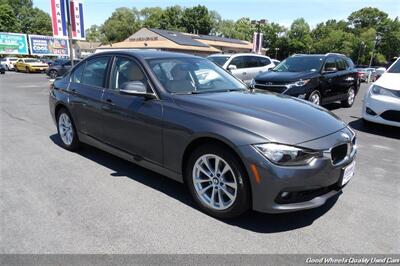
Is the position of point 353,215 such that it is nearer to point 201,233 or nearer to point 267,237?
point 267,237

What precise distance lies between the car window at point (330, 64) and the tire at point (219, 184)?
7219 mm

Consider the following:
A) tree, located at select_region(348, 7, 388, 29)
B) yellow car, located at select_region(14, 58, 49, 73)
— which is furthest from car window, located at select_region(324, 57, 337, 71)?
tree, located at select_region(348, 7, 388, 29)

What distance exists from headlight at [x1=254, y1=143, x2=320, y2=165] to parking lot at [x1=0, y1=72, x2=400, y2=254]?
737 millimetres

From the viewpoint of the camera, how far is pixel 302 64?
9.62 meters

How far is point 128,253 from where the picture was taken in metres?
2.79

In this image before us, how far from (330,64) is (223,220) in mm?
7826

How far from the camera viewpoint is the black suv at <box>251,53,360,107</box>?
8.60 meters

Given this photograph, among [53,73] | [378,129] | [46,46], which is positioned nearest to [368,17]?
[46,46]

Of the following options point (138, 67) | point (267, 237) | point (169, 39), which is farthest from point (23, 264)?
point (169, 39)

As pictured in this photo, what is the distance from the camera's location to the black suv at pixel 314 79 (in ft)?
28.2

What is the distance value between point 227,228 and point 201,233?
0.88 feet

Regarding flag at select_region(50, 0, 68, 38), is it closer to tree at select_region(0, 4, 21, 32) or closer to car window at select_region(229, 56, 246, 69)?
car window at select_region(229, 56, 246, 69)

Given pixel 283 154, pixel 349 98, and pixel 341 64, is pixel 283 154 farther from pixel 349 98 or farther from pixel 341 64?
pixel 349 98

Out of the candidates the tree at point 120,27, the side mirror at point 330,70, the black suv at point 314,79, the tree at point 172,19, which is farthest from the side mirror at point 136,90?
the tree at point 120,27
